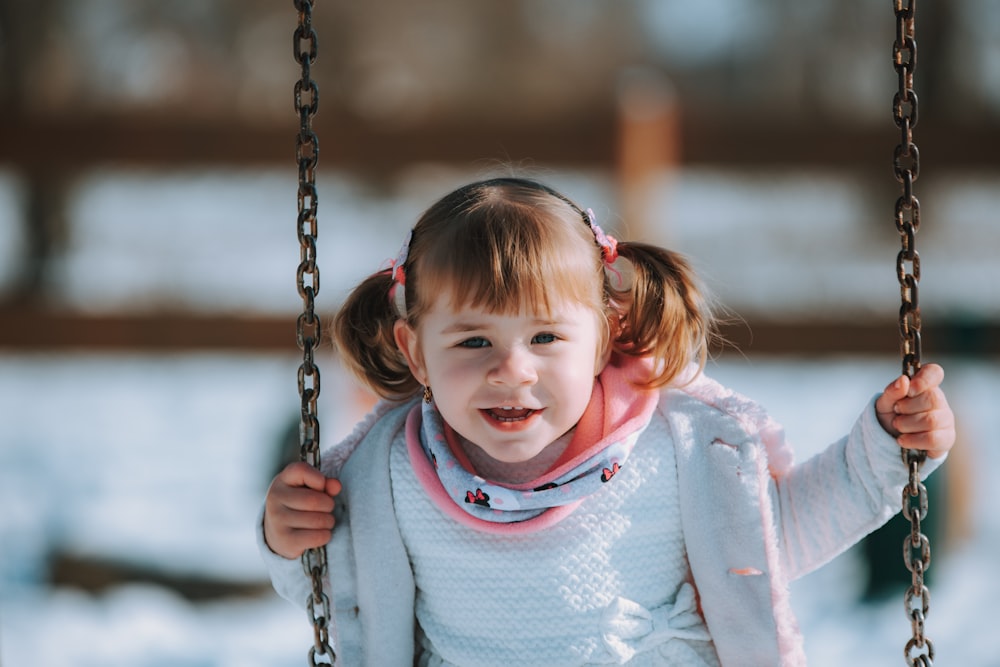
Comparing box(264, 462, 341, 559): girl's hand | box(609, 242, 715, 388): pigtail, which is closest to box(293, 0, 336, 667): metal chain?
box(264, 462, 341, 559): girl's hand

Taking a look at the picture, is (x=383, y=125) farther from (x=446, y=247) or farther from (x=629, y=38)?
(x=629, y=38)

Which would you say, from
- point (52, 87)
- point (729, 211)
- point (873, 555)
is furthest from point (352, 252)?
point (873, 555)

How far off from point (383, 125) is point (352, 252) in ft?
22.3

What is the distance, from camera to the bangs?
1499mm

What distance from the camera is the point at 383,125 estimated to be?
5113 millimetres

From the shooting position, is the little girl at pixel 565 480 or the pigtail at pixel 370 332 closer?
the little girl at pixel 565 480

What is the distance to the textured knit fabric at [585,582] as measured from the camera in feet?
5.22

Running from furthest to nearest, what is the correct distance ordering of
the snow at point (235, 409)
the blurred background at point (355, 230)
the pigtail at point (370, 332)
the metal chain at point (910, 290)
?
1. the blurred background at point (355, 230)
2. the snow at point (235, 409)
3. the pigtail at point (370, 332)
4. the metal chain at point (910, 290)

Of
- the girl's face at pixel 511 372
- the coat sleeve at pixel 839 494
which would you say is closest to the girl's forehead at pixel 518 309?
the girl's face at pixel 511 372

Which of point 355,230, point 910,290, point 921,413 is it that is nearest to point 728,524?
point 921,413

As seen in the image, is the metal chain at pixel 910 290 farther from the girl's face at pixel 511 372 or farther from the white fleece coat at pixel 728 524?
the girl's face at pixel 511 372

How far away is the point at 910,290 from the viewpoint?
1507 millimetres

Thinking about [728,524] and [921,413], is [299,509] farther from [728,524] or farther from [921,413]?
[921,413]

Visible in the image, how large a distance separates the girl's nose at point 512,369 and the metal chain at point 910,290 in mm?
484
